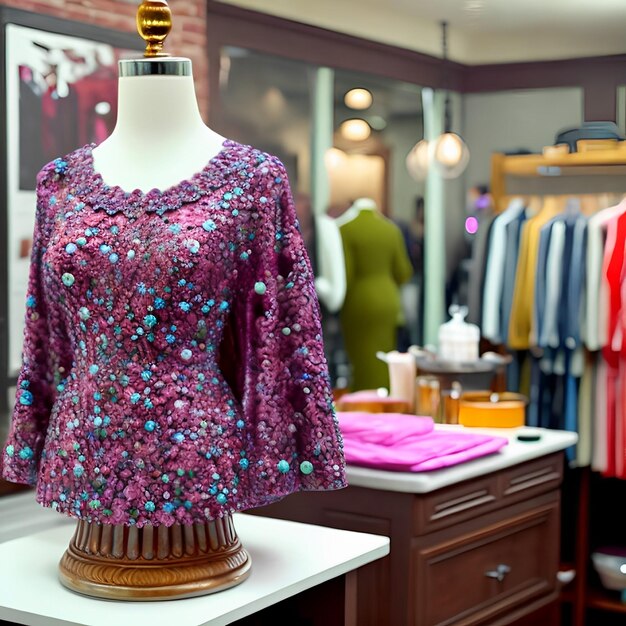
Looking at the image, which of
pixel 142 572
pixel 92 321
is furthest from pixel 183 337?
pixel 142 572

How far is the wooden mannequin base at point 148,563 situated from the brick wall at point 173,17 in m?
1.69

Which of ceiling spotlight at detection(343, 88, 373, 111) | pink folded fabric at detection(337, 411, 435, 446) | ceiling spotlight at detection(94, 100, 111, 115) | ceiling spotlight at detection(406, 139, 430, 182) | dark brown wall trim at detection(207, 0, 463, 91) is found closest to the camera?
pink folded fabric at detection(337, 411, 435, 446)

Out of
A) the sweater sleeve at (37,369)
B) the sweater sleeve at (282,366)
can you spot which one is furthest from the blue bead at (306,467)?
the sweater sleeve at (37,369)

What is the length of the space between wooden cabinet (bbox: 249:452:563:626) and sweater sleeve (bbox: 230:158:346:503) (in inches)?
33.0

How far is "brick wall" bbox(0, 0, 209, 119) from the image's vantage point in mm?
3236

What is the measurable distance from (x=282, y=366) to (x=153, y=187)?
0.41 m

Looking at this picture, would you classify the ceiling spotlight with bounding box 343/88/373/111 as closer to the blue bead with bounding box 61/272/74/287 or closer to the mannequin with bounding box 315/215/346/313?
the mannequin with bounding box 315/215/346/313

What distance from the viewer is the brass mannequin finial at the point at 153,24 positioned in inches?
82.4

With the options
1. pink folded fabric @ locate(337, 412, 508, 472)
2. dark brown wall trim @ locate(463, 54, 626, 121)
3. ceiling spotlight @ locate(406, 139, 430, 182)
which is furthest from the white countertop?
ceiling spotlight @ locate(406, 139, 430, 182)

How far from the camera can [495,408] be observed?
3.65m

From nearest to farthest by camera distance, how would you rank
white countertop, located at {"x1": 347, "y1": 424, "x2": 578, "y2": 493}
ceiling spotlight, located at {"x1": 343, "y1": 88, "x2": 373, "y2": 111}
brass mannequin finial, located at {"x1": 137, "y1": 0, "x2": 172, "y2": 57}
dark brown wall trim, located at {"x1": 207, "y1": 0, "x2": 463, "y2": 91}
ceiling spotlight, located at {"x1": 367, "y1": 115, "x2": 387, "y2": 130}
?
brass mannequin finial, located at {"x1": 137, "y1": 0, "x2": 172, "y2": 57}
white countertop, located at {"x1": 347, "y1": 424, "x2": 578, "y2": 493}
dark brown wall trim, located at {"x1": 207, "y1": 0, "x2": 463, "y2": 91}
ceiling spotlight, located at {"x1": 343, "y1": 88, "x2": 373, "y2": 111}
ceiling spotlight, located at {"x1": 367, "y1": 115, "x2": 387, "y2": 130}

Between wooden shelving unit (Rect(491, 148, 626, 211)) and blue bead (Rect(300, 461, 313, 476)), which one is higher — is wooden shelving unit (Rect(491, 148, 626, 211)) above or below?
above

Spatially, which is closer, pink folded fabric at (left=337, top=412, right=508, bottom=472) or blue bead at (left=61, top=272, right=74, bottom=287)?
blue bead at (left=61, top=272, right=74, bottom=287)

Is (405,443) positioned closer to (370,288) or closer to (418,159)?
(370,288)
